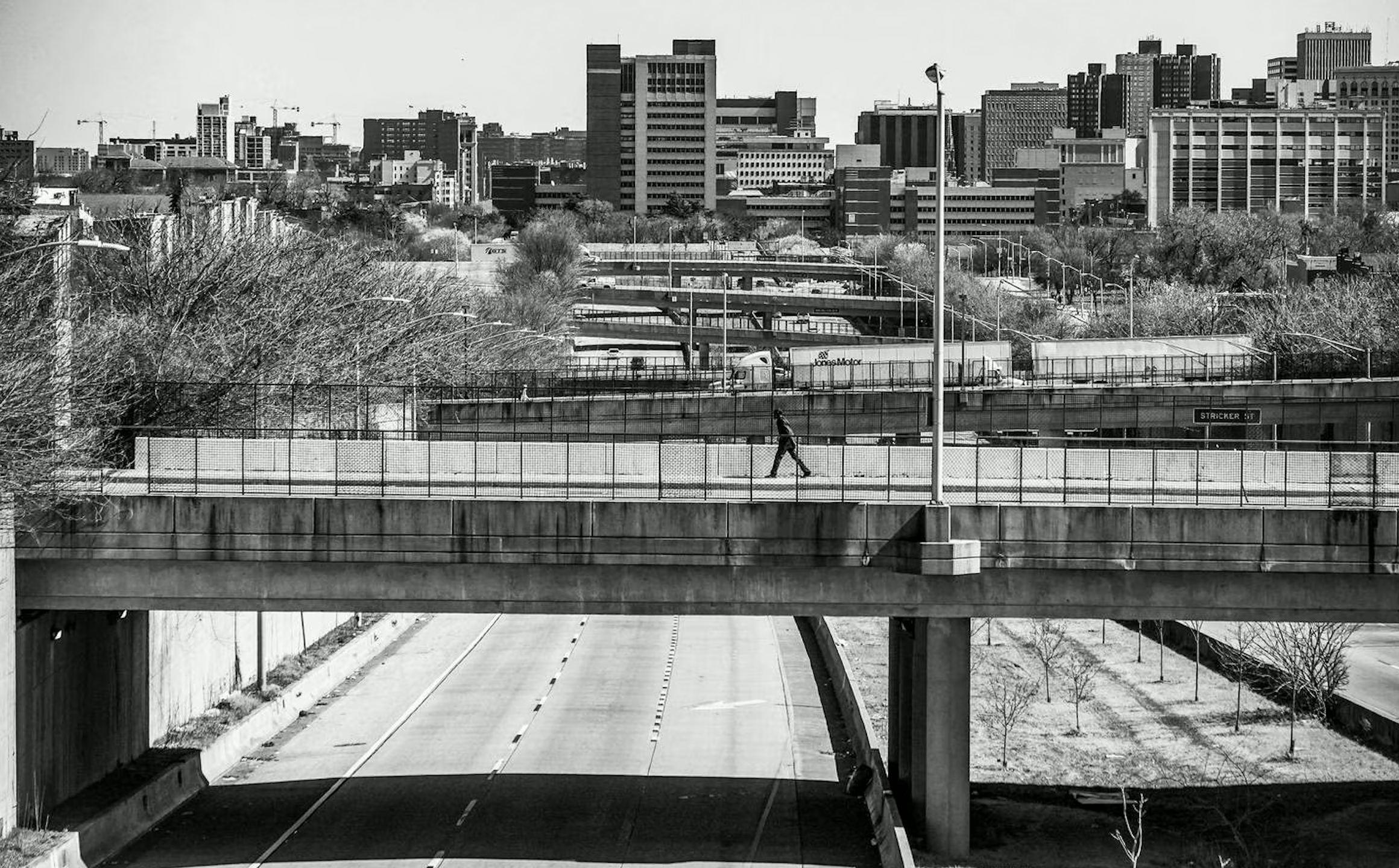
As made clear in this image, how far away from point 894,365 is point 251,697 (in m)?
61.2

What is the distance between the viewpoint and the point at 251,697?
4569 centimetres

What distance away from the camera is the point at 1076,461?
39188 millimetres

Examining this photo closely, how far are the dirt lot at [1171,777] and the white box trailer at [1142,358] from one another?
142ft

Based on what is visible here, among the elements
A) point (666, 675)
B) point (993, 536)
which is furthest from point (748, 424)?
point (993, 536)

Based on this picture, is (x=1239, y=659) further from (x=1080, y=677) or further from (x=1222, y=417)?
(x=1222, y=417)

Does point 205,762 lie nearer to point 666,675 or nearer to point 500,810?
point 500,810

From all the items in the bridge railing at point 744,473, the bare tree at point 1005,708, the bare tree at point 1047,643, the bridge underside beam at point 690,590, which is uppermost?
the bridge railing at point 744,473

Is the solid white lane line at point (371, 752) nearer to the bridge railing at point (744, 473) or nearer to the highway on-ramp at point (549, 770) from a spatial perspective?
the highway on-ramp at point (549, 770)

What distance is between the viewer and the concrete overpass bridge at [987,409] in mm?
84125

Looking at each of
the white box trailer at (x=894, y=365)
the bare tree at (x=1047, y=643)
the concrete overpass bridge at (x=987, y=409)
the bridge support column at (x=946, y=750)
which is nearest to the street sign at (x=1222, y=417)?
the bare tree at (x=1047, y=643)

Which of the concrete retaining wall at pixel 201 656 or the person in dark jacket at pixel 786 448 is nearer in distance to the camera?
the person in dark jacket at pixel 786 448

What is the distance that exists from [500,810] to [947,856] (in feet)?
26.1

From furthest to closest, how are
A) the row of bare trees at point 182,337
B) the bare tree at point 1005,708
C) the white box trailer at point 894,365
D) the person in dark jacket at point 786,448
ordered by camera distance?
1. the white box trailer at point 894,365
2. the bare tree at point 1005,708
3. the person in dark jacket at point 786,448
4. the row of bare trees at point 182,337

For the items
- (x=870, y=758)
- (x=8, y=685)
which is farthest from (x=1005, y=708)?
(x=8, y=685)
